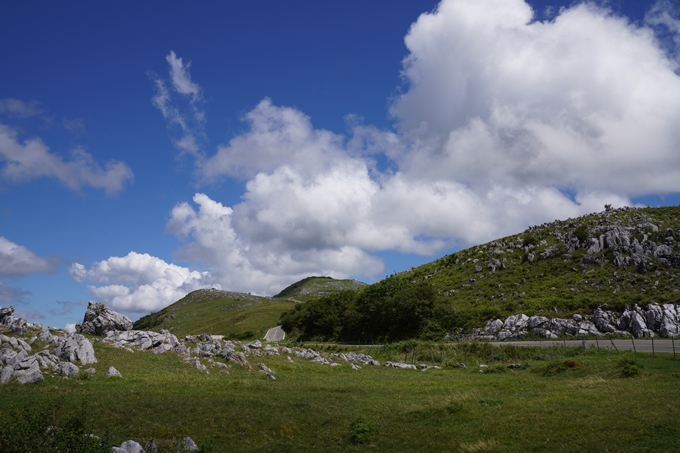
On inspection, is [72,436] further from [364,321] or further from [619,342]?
[364,321]

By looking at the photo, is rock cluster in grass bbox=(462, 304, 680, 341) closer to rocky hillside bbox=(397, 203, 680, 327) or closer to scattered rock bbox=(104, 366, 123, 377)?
rocky hillside bbox=(397, 203, 680, 327)

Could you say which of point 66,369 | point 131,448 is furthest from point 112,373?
point 131,448

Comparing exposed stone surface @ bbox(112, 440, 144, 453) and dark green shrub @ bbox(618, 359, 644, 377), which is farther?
dark green shrub @ bbox(618, 359, 644, 377)

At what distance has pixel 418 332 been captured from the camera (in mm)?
92312

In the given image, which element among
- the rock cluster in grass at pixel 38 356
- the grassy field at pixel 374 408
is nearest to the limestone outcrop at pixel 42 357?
the rock cluster in grass at pixel 38 356

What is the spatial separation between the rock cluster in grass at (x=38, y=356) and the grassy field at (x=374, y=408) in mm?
1245

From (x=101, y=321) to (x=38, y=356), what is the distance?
77.5 feet

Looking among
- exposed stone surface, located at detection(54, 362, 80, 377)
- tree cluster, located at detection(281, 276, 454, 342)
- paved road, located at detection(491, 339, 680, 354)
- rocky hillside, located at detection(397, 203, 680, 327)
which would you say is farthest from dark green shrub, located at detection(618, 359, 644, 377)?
tree cluster, located at detection(281, 276, 454, 342)

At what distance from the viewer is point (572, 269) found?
104812mm

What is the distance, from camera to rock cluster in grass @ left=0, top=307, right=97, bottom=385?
29781 mm

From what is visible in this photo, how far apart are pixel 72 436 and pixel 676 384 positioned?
35.0 m

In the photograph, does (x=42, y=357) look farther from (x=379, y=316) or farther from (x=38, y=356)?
(x=379, y=316)

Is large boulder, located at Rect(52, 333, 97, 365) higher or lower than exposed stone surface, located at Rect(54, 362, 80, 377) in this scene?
higher

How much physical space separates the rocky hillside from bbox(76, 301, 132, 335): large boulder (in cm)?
6422
